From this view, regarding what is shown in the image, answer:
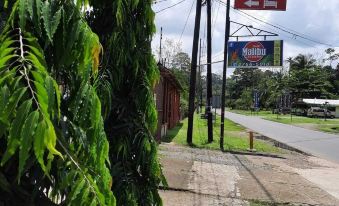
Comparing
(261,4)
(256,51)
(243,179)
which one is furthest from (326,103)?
(243,179)

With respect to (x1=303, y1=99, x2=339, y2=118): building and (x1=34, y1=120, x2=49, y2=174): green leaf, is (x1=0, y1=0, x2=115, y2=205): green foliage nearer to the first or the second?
(x1=34, y1=120, x2=49, y2=174): green leaf

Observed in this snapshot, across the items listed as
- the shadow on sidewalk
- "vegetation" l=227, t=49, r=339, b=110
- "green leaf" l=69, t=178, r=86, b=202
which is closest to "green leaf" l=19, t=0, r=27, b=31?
"green leaf" l=69, t=178, r=86, b=202

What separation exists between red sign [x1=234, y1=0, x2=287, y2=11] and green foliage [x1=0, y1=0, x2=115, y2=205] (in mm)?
21681

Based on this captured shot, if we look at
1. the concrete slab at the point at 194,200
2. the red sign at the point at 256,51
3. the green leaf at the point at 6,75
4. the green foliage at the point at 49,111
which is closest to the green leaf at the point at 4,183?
the green foliage at the point at 49,111

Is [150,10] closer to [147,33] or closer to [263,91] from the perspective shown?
[147,33]

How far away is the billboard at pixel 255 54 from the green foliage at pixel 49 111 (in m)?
23.2

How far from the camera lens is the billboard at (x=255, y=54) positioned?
81.2 ft

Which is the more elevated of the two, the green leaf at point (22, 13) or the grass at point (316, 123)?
the green leaf at point (22, 13)

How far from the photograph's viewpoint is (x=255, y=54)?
25.4m

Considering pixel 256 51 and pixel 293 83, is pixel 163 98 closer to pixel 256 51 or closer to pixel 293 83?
pixel 256 51

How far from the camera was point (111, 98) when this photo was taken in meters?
3.37

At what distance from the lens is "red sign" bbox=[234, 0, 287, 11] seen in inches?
898

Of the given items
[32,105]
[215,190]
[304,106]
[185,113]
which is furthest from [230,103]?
[32,105]

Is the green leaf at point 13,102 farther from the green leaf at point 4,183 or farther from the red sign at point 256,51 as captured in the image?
the red sign at point 256,51
